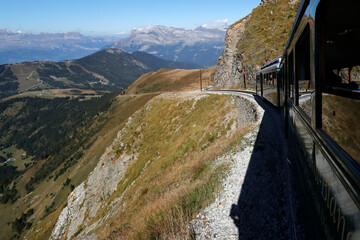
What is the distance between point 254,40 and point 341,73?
2405 inches

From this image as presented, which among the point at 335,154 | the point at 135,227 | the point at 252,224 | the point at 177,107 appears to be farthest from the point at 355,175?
the point at 177,107

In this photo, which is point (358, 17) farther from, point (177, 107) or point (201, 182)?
point (177, 107)

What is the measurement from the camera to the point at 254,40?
58.8m

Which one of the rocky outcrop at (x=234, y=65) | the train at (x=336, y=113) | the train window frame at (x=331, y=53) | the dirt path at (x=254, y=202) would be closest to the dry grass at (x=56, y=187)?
the rocky outcrop at (x=234, y=65)

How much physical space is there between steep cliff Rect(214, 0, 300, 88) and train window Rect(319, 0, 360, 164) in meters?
48.4

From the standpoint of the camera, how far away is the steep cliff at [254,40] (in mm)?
50844

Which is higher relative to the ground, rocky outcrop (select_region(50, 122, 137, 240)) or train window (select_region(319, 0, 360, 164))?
train window (select_region(319, 0, 360, 164))

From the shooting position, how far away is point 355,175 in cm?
222

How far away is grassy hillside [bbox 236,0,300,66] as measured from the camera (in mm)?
49938

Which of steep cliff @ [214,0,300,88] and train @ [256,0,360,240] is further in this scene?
steep cliff @ [214,0,300,88]

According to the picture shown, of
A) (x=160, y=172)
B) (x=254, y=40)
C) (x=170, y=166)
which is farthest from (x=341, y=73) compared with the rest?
(x=254, y=40)

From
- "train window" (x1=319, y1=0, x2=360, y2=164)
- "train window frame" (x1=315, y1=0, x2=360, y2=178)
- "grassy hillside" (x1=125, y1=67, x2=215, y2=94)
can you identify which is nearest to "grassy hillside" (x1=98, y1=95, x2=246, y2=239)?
"train window frame" (x1=315, y1=0, x2=360, y2=178)

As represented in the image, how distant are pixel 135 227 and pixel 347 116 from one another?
28.9ft

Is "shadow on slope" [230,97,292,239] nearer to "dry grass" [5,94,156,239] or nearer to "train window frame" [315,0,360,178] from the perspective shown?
"train window frame" [315,0,360,178]
